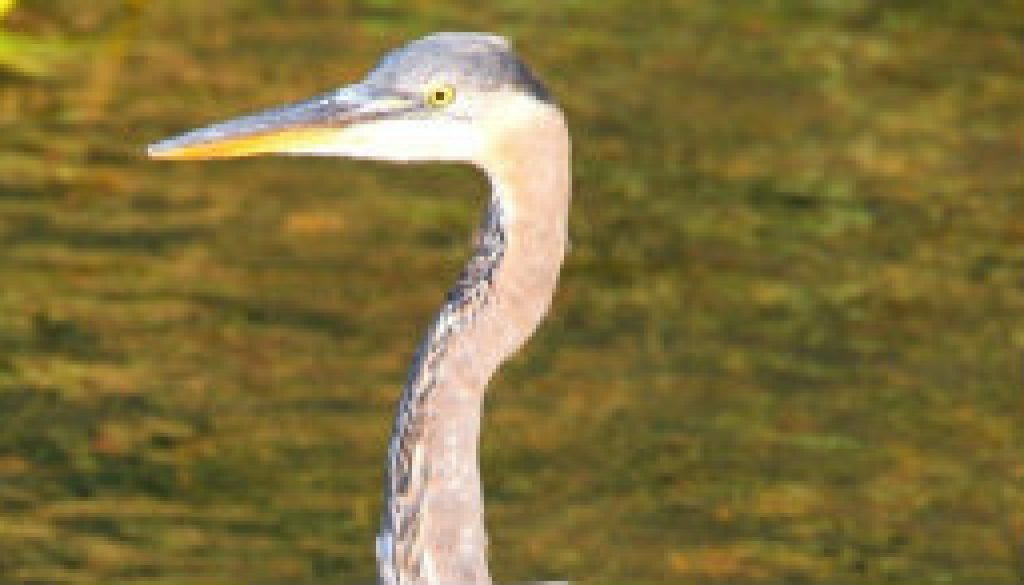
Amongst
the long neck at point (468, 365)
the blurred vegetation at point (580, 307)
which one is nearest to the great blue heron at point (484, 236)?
the long neck at point (468, 365)

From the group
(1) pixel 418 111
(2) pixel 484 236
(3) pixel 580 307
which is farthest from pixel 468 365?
(3) pixel 580 307

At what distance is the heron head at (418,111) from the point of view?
4562mm

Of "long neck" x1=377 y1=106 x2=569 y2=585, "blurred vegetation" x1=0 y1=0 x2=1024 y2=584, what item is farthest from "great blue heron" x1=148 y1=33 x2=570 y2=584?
"blurred vegetation" x1=0 y1=0 x2=1024 y2=584

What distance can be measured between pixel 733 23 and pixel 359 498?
348 centimetres

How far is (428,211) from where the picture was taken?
8.69 m

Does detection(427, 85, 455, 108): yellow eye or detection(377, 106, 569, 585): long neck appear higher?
detection(427, 85, 455, 108): yellow eye

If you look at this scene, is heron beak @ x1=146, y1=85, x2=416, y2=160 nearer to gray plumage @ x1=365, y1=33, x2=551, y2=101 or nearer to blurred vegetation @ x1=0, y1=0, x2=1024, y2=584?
gray plumage @ x1=365, y1=33, x2=551, y2=101

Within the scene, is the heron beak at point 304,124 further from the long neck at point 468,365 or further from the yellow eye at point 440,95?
the long neck at point 468,365

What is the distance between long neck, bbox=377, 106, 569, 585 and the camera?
14.8ft

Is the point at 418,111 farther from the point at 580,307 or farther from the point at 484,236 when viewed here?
the point at 580,307

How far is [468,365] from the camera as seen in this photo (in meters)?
4.54

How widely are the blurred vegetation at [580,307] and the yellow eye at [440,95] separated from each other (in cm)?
240

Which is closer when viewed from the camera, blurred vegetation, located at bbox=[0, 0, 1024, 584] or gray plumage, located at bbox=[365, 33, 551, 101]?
gray plumage, located at bbox=[365, 33, 551, 101]

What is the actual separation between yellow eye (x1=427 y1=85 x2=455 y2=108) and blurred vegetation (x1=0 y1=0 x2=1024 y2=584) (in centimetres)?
240
